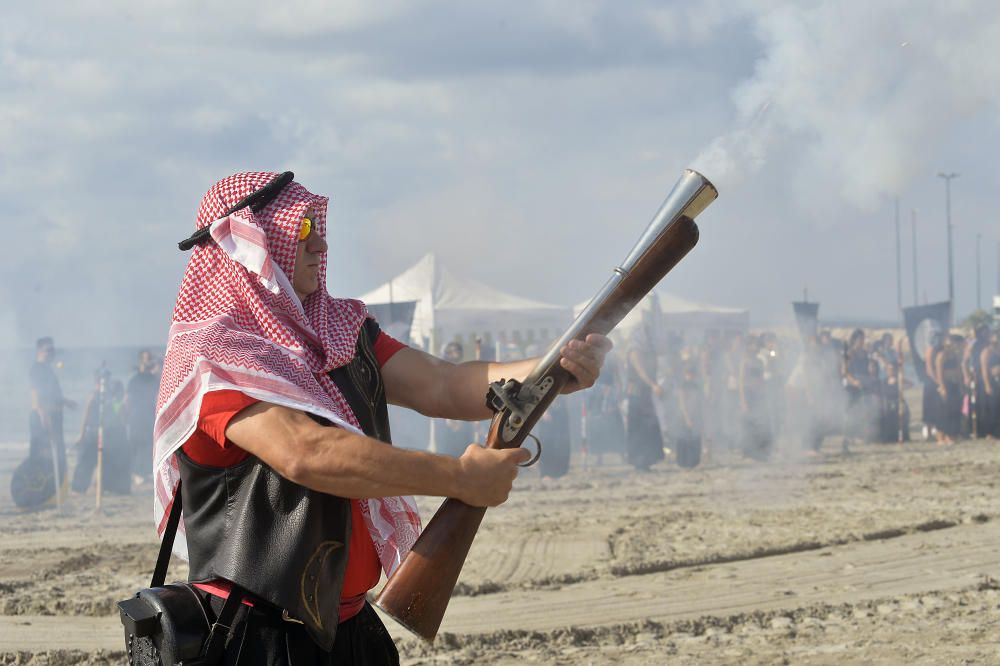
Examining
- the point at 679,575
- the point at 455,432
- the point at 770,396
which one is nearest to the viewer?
the point at 679,575

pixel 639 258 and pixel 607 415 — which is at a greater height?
pixel 639 258

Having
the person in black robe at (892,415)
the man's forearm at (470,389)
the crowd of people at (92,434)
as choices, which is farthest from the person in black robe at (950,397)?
the man's forearm at (470,389)

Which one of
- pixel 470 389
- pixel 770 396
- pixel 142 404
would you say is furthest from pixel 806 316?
pixel 470 389

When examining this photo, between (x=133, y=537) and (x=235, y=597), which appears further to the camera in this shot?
(x=133, y=537)

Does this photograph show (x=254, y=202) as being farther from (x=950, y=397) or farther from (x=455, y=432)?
(x=950, y=397)

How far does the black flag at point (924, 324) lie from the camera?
63.2 feet

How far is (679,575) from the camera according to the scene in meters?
8.32

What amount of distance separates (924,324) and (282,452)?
19109mm

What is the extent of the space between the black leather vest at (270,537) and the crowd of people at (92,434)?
37.3 ft

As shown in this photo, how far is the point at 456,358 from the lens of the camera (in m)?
14.8

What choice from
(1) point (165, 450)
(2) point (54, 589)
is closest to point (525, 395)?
(1) point (165, 450)

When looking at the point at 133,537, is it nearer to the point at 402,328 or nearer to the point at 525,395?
the point at 402,328

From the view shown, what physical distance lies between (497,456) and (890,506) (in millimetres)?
9281

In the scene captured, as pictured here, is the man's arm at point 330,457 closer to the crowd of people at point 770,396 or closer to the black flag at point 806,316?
the crowd of people at point 770,396
